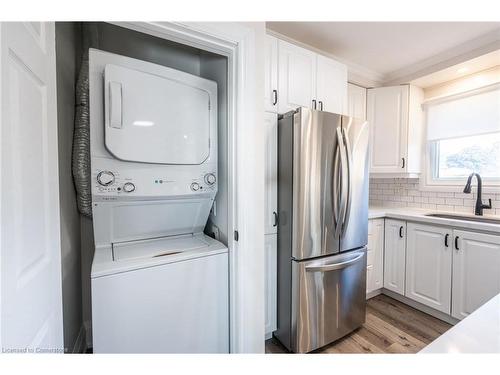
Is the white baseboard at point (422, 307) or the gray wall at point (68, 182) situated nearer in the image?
the gray wall at point (68, 182)

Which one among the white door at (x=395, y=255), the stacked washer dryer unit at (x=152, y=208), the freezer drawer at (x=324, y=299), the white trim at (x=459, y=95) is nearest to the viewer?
the stacked washer dryer unit at (x=152, y=208)

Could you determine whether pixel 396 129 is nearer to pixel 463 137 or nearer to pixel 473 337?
pixel 463 137

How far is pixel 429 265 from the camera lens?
78.2 inches

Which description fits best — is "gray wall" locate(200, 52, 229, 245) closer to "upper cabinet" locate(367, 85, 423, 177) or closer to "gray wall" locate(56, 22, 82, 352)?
"gray wall" locate(56, 22, 82, 352)

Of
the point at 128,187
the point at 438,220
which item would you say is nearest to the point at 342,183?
the point at 438,220

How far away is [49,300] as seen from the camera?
0.69 metres

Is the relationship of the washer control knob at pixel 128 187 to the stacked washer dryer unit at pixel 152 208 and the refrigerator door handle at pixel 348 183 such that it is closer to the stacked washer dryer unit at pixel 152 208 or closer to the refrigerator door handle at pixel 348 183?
the stacked washer dryer unit at pixel 152 208

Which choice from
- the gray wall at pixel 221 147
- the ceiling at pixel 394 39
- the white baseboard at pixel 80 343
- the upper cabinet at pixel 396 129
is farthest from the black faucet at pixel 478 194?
the white baseboard at pixel 80 343

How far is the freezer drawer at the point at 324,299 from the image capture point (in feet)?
4.98

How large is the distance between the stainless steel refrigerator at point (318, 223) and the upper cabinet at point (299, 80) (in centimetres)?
20

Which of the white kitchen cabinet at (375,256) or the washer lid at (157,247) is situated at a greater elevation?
the washer lid at (157,247)

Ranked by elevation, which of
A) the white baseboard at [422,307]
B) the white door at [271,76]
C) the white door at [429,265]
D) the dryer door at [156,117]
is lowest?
the white baseboard at [422,307]

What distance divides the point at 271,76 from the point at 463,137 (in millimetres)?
2121

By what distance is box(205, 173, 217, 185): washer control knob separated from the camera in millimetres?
1452
